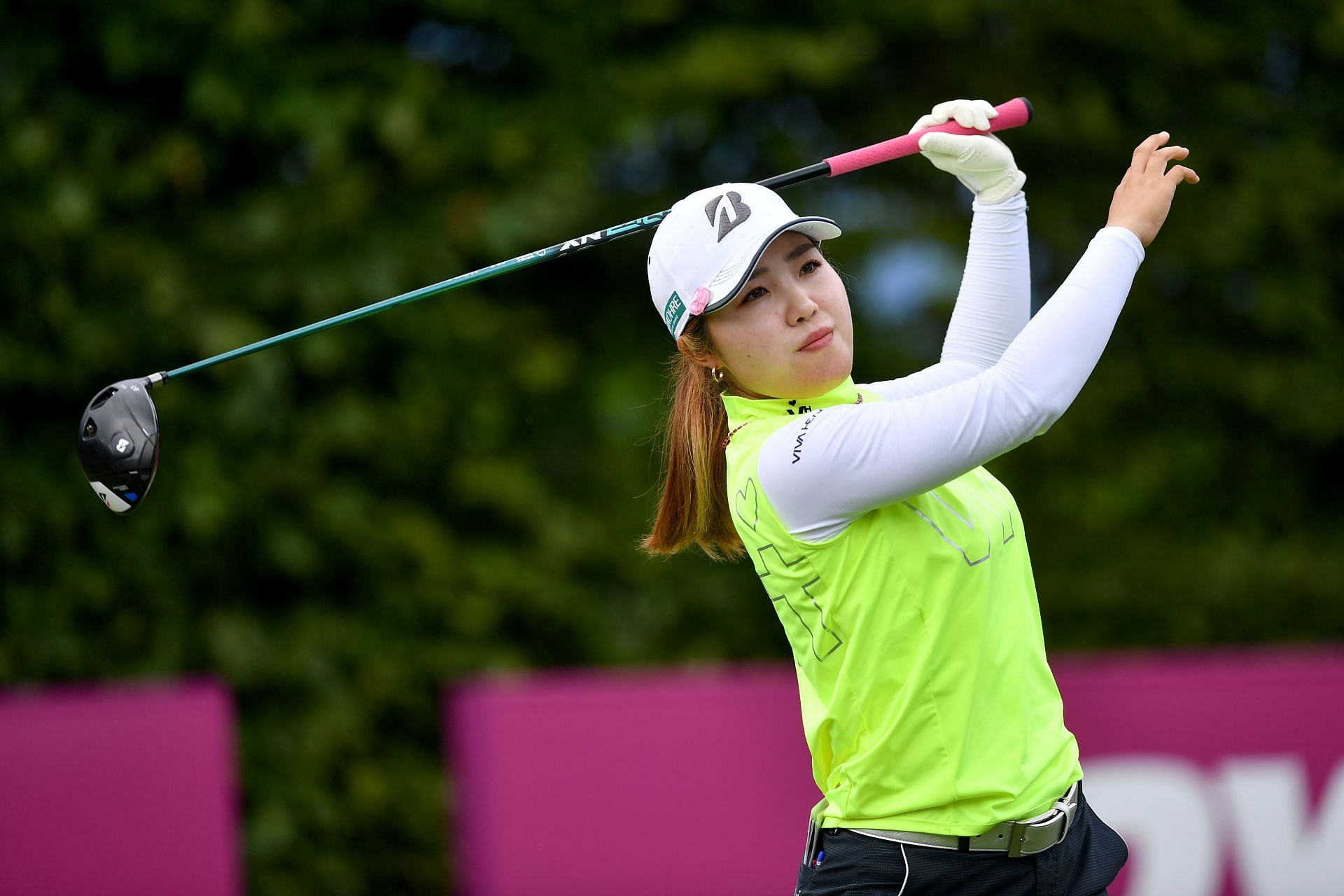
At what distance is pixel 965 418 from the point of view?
1.82m

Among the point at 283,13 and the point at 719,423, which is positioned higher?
the point at 283,13

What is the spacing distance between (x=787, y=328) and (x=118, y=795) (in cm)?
300

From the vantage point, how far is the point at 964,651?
1935mm

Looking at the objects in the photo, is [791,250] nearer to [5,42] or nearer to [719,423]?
[719,423]

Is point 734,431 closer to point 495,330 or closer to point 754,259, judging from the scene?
point 754,259

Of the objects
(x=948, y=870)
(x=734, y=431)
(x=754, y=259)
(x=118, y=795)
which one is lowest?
(x=118, y=795)

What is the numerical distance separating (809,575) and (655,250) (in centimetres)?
53

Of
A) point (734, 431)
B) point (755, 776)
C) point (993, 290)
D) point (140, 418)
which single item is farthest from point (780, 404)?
point (755, 776)

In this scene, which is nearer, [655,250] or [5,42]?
[655,250]

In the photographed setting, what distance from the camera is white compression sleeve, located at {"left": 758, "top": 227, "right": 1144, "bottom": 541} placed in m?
1.82

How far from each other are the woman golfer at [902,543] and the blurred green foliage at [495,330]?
9.77 feet

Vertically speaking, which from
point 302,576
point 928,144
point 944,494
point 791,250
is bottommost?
point 302,576

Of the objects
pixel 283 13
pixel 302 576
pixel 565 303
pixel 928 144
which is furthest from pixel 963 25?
pixel 928 144

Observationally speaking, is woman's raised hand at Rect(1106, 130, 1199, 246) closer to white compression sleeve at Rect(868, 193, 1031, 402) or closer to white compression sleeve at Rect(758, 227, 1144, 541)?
white compression sleeve at Rect(758, 227, 1144, 541)
